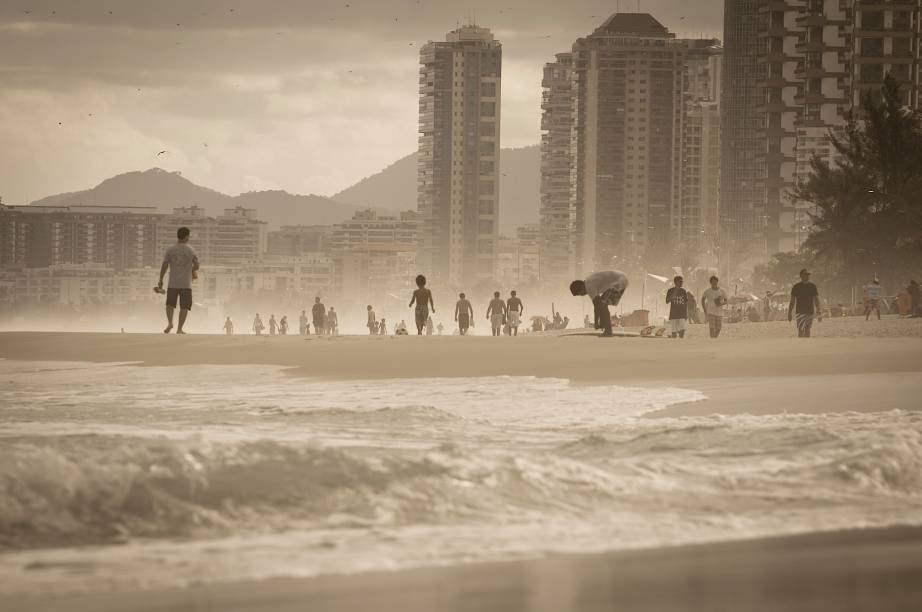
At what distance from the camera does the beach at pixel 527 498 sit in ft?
26.1

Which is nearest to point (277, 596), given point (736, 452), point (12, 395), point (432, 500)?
point (432, 500)

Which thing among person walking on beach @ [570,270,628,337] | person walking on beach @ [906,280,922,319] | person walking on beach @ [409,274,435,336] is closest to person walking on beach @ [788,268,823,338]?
person walking on beach @ [570,270,628,337]

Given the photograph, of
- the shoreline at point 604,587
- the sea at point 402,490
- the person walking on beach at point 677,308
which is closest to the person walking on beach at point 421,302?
the person walking on beach at point 677,308

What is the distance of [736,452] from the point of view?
12570mm

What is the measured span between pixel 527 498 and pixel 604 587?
2.53m

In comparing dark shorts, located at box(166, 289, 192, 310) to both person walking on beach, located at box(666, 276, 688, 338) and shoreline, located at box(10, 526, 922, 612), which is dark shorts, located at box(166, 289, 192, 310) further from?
shoreline, located at box(10, 526, 922, 612)

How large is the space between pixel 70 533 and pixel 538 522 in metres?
2.82

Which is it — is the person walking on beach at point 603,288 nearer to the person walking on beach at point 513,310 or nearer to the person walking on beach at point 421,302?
the person walking on beach at point 421,302

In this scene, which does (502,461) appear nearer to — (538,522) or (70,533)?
(538,522)

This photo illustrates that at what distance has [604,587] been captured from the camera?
7992mm

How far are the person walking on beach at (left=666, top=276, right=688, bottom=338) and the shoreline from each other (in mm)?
20949

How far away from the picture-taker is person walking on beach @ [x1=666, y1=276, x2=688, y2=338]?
2989 centimetres

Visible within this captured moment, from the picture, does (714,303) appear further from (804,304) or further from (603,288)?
(603,288)

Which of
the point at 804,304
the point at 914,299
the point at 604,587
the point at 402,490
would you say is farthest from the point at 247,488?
the point at 914,299
